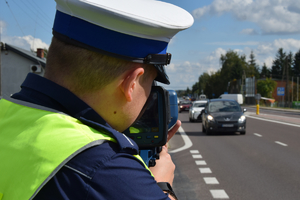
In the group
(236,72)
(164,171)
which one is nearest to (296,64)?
(236,72)

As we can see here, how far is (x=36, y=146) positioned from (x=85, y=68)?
31 cm

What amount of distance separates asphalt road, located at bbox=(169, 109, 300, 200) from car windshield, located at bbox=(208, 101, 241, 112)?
3678 millimetres

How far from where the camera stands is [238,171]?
7312mm

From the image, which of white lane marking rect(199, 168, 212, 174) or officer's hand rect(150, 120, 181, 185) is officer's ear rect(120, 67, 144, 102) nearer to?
officer's hand rect(150, 120, 181, 185)

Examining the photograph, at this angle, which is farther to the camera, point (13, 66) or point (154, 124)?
point (13, 66)

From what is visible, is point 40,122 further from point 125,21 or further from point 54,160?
point 125,21

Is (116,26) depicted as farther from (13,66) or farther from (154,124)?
(13,66)

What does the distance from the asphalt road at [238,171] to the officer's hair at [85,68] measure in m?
4.53

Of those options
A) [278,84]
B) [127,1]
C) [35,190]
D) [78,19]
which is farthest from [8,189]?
[278,84]

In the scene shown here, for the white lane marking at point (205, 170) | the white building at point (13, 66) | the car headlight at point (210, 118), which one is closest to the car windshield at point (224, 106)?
the car headlight at point (210, 118)

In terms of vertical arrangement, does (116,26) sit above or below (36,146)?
above

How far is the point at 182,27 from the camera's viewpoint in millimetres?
1245

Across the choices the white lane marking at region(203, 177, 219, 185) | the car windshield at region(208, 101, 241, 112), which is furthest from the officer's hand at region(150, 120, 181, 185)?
the car windshield at region(208, 101, 241, 112)

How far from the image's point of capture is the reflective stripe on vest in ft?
2.95
